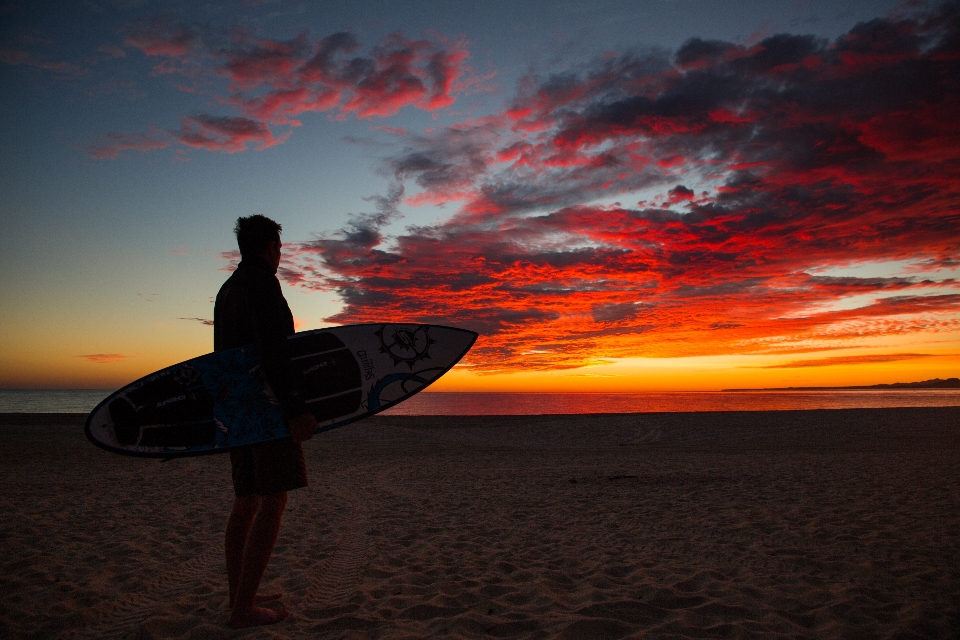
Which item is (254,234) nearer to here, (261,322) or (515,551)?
(261,322)

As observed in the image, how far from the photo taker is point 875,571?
3684mm

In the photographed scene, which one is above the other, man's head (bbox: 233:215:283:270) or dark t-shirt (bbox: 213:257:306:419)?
man's head (bbox: 233:215:283:270)

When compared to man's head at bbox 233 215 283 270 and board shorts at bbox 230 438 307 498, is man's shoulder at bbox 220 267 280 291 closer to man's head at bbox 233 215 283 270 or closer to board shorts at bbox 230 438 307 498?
man's head at bbox 233 215 283 270

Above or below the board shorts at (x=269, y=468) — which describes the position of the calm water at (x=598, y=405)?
below

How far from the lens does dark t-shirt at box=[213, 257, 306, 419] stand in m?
2.62

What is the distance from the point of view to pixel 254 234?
2.95m

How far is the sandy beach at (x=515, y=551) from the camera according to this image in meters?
2.98

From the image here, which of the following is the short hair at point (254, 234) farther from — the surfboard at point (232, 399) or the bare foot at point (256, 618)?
the bare foot at point (256, 618)

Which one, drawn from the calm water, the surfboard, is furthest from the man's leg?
the calm water

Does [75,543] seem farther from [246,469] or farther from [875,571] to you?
[875,571]

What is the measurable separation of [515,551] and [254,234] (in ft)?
11.4

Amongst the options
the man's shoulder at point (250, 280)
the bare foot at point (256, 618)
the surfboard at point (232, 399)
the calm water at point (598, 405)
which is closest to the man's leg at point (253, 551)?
the bare foot at point (256, 618)

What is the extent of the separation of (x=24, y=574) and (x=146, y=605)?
4.60 ft

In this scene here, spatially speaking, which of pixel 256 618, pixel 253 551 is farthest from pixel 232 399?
pixel 256 618
